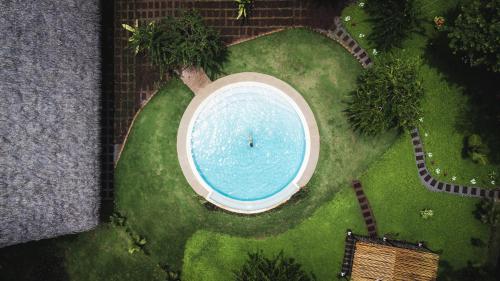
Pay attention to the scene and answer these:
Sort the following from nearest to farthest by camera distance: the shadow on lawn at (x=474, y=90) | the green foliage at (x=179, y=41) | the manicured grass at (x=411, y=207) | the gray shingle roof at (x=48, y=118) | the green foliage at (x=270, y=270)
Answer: the gray shingle roof at (x=48, y=118) → the green foliage at (x=270, y=270) → the green foliage at (x=179, y=41) → the shadow on lawn at (x=474, y=90) → the manicured grass at (x=411, y=207)

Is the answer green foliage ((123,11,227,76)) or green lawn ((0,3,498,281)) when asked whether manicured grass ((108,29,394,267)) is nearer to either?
green lawn ((0,3,498,281))

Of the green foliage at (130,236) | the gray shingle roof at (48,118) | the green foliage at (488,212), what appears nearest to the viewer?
the gray shingle roof at (48,118)

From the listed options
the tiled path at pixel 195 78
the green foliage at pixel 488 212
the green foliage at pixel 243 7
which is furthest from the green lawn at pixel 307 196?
the green foliage at pixel 243 7

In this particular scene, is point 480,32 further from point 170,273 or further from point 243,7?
point 170,273

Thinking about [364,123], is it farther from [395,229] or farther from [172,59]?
[172,59]

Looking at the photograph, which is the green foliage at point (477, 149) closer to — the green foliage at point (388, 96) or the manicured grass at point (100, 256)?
the green foliage at point (388, 96)

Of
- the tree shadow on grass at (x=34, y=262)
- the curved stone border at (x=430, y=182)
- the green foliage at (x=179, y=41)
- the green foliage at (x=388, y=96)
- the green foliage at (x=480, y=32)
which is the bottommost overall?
the tree shadow on grass at (x=34, y=262)
